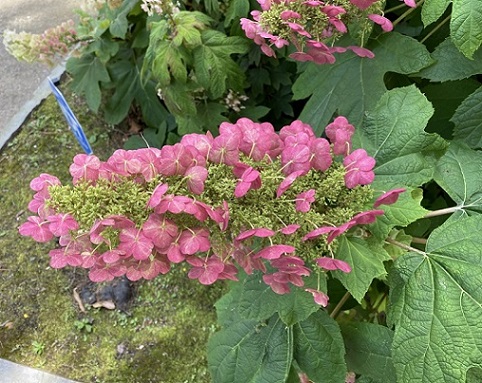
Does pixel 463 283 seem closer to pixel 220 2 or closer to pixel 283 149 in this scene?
pixel 283 149

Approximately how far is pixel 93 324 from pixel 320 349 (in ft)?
4.06

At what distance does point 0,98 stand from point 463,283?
2.79 m

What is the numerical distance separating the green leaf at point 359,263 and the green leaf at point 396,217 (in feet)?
0.12

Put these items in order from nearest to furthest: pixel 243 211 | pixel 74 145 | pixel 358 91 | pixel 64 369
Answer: pixel 243 211 < pixel 358 91 < pixel 64 369 < pixel 74 145

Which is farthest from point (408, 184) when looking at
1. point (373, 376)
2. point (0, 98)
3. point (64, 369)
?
point (0, 98)

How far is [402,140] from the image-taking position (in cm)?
104

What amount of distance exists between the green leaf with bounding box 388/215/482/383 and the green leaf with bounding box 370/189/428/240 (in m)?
0.08

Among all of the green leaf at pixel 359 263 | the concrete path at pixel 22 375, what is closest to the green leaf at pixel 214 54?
the green leaf at pixel 359 263

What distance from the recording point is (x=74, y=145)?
2.64m

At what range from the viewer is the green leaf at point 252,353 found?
45.8 inches

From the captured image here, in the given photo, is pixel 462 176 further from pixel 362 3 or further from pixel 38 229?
pixel 38 229

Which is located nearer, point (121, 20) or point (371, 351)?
point (371, 351)

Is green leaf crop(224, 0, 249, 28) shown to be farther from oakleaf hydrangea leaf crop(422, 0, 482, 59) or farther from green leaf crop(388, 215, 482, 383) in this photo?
green leaf crop(388, 215, 482, 383)

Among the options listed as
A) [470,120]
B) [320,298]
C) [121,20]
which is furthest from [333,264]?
[121,20]
